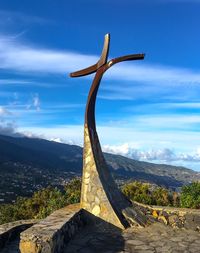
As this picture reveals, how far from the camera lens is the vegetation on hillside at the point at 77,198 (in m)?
21.4

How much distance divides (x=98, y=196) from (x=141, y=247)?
244 cm

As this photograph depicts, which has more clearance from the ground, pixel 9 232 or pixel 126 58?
pixel 126 58

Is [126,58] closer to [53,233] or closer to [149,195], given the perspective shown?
[53,233]

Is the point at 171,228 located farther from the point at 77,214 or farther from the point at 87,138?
the point at 87,138

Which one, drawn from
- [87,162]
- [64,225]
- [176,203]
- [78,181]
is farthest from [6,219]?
[64,225]

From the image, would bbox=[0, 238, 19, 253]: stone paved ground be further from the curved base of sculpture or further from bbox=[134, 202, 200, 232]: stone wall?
bbox=[134, 202, 200, 232]: stone wall

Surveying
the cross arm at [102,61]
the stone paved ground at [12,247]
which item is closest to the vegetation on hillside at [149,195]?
the cross arm at [102,61]

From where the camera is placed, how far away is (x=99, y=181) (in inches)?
462

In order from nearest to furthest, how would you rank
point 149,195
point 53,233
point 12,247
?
point 53,233, point 12,247, point 149,195

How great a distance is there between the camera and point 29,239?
26.9 feet

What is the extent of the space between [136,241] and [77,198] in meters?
13.1

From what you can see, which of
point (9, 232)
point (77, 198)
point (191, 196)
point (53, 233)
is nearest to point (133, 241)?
point (53, 233)

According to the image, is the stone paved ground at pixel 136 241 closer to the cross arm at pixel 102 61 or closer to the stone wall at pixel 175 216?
the stone wall at pixel 175 216

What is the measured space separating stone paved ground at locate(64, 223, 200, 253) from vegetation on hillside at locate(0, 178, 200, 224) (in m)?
9.04
